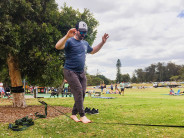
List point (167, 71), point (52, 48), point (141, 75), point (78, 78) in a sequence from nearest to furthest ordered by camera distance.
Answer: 1. point (78, 78)
2. point (52, 48)
3. point (167, 71)
4. point (141, 75)

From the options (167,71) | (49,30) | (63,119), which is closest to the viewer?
(63,119)

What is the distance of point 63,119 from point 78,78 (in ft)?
10.2

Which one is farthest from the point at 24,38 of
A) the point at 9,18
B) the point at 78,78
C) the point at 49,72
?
the point at 78,78

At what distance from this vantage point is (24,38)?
8.91 metres

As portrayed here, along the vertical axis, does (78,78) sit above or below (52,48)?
below

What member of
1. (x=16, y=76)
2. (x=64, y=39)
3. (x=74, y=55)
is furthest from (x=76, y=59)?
(x=16, y=76)

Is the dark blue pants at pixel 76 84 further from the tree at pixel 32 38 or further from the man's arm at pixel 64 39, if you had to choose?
the tree at pixel 32 38

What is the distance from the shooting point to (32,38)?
949cm

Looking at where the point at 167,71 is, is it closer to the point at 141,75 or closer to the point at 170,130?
the point at 141,75

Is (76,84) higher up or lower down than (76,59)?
lower down

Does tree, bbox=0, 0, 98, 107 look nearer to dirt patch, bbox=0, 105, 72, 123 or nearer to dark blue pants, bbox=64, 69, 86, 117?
dirt patch, bbox=0, 105, 72, 123

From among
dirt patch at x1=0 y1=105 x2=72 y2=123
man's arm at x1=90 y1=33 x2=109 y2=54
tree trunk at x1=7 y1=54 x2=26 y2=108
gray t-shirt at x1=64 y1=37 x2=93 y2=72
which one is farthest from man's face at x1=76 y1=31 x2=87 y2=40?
tree trunk at x1=7 y1=54 x2=26 y2=108

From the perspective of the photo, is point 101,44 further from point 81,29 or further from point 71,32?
point 71,32

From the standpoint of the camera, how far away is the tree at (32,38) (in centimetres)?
851
